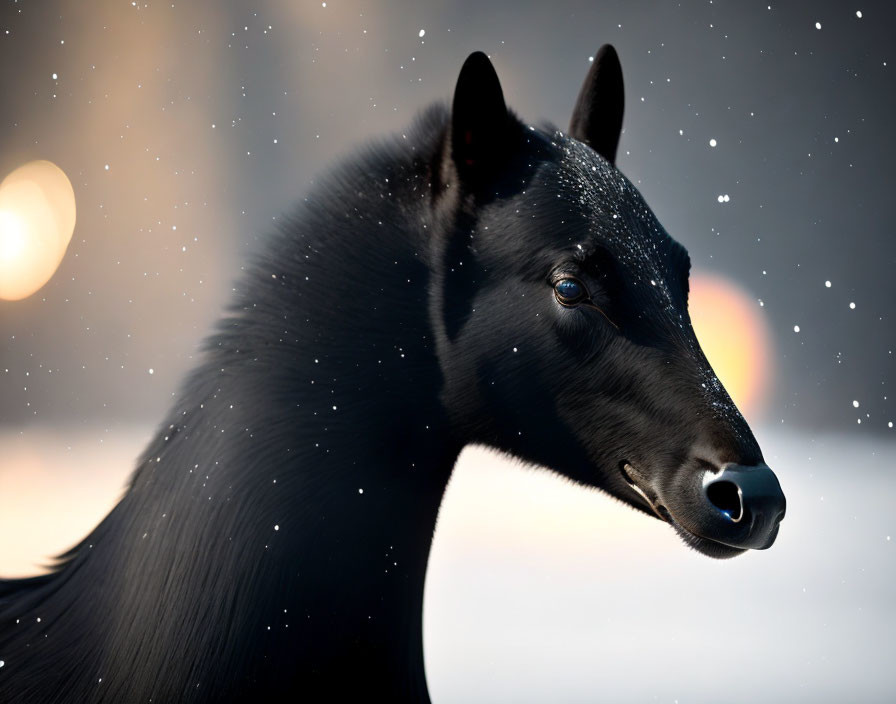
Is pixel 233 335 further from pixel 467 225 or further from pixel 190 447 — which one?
pixel 467 225

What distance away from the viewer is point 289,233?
1203 millimetres

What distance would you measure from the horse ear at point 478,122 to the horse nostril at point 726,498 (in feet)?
1.79

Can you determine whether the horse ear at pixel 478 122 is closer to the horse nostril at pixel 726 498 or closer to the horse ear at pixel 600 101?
the horse ear at pixel 600 101

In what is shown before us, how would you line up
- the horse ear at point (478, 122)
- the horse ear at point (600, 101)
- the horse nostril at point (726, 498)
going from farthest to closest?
the horse ear at point (600, 101) < the horse ear at point (478, 122) < the horse nostril at point (726, 498)

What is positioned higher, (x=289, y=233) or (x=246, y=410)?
(x=289, y=233)

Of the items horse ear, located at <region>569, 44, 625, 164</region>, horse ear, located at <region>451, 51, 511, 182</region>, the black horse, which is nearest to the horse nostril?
the black horse

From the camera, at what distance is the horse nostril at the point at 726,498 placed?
1041 millimetres

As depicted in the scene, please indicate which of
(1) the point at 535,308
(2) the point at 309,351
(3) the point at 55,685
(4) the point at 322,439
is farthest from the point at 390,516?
(3) the point at 55,685

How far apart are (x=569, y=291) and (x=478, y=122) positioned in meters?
0.28

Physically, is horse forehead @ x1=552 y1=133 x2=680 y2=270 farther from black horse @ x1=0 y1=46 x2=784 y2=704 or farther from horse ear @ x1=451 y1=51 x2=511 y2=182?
horse ear @ x1=451 y1=51 x2=511 y2=182

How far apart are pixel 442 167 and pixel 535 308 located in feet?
0.84

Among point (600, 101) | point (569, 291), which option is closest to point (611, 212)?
point (569, 291)

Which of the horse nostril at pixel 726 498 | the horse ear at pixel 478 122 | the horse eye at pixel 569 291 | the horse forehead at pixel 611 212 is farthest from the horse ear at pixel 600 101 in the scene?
the horse nostril at pixel 726 498

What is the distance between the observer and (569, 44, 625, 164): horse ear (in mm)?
1479
